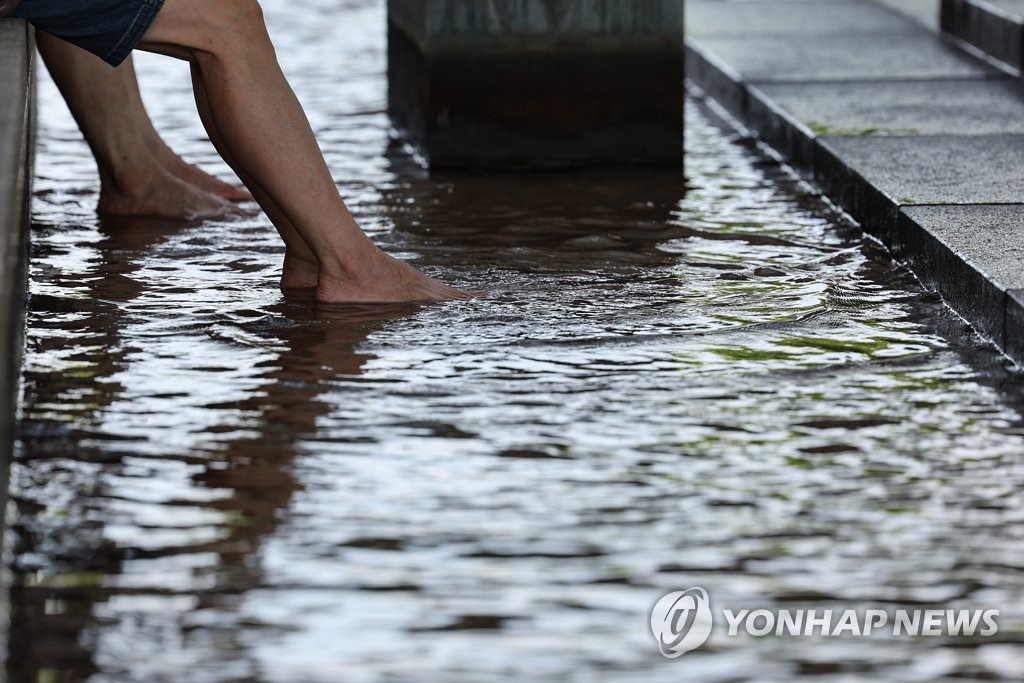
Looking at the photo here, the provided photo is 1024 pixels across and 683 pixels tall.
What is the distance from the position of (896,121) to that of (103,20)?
8.71ft

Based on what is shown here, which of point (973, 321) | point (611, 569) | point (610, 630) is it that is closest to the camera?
point (610, 630)

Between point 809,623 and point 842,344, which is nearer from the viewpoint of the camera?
point 809,623

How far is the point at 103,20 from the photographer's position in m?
3.65

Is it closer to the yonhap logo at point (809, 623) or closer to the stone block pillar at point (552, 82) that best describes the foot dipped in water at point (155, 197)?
the stone block pillar at point (552, 82)

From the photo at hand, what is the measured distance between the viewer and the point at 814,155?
17.2 ft

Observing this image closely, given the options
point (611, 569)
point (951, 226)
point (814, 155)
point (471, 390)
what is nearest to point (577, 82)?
point (814, 155)

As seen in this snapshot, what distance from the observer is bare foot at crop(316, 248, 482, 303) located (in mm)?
3824

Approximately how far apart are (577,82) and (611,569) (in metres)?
3.17

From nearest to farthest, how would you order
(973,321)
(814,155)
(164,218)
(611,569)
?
(611,569) → (973,321) → (164,218) → (814,155)

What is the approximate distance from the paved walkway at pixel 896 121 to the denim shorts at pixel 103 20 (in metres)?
1.65

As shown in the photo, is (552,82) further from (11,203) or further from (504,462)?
(11,203)

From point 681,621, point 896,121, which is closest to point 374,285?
point 681,621

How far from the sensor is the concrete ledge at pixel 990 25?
6512mm

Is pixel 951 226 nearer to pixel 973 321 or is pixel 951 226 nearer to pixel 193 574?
pixel 973 321
